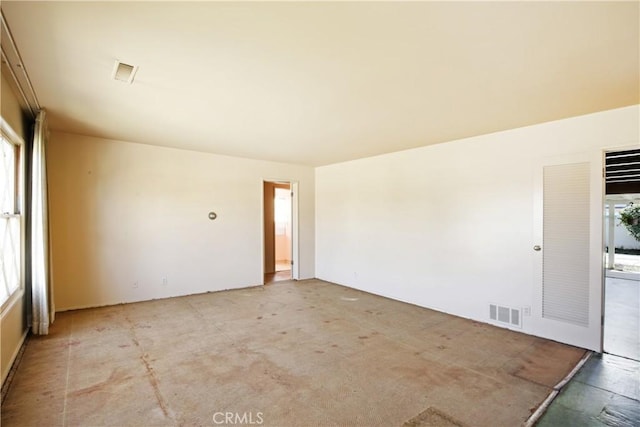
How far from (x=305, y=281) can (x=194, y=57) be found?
16.6 ft

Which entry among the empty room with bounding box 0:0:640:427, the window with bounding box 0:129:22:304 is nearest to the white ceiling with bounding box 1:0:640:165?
the empty room with bounding box 0:0:640:427

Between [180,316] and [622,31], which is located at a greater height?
[622,31]

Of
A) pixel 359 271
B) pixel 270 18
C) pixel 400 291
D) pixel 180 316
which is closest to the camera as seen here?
pixel 270 18

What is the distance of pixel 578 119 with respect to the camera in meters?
3.34

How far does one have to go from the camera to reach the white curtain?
3330 millimetres

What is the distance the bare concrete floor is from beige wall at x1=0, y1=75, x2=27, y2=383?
0.52ft

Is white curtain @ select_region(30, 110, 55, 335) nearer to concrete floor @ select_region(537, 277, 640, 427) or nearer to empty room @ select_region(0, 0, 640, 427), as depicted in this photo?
empty room @ select_region(0, 0, 640, 427)

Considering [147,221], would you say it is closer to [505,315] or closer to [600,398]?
[505,315]

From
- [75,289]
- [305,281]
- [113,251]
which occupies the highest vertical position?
[113,251]

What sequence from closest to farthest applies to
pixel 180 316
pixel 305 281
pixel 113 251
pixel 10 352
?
pixel 10 352 → pixel 180 316 → pixel 113 251 → pixel 305 281

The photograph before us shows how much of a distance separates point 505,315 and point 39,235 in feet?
17.8

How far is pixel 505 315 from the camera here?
3854mm

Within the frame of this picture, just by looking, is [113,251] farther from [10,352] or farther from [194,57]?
[194,57]

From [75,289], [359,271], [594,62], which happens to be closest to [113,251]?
[75,289]
